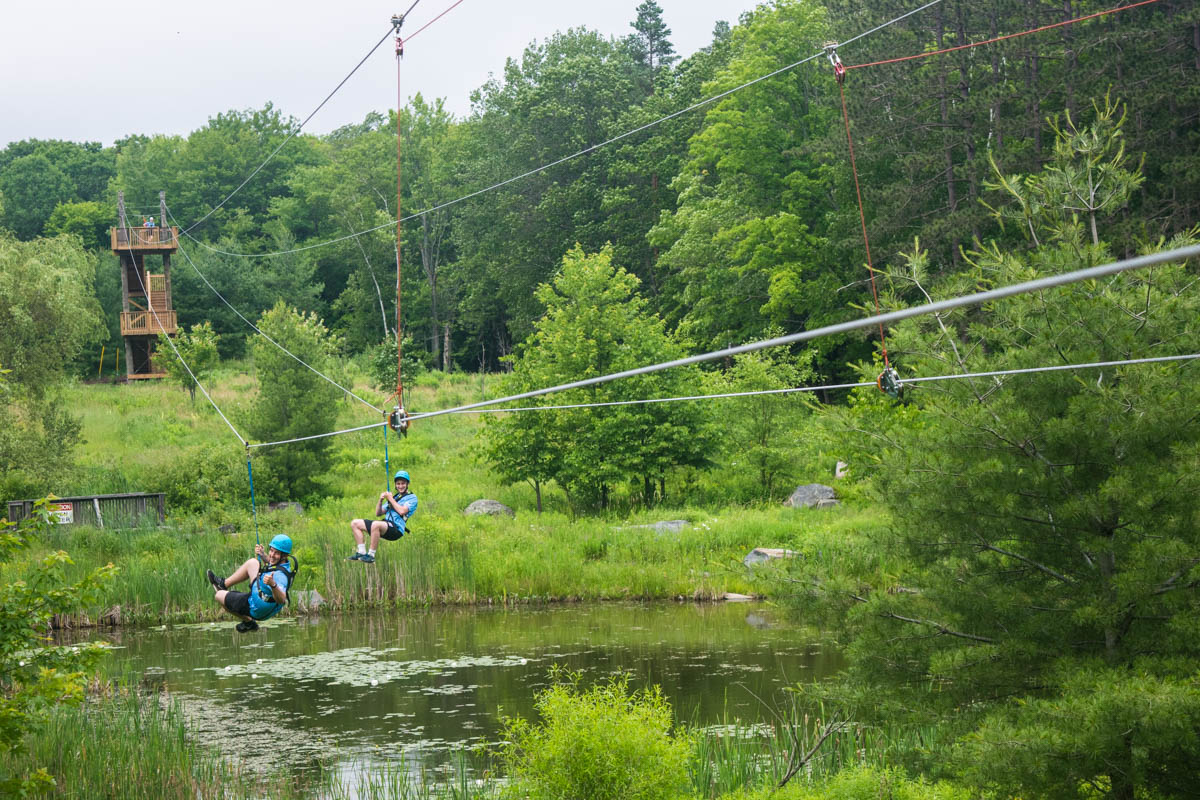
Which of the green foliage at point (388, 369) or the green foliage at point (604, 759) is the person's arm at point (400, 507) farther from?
the green foliage at point (388, 369)

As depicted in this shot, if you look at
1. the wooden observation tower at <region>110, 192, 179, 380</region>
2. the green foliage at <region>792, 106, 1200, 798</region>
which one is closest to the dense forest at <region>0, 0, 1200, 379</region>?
the wooden observation tower at <region>110, 192, 179, 380</region>

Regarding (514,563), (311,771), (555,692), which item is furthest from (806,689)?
(514,563)

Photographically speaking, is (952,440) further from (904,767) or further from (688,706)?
(688,706)

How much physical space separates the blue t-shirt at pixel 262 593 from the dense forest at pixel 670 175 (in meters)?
14.0

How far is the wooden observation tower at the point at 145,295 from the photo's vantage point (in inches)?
1813

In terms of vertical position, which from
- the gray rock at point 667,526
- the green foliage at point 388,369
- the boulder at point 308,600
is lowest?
the boulder at point 308,600

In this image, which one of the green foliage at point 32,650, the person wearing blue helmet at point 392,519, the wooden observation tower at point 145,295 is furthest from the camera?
the wooden observation tower at point 145,295

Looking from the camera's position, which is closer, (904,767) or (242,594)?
(904,767)

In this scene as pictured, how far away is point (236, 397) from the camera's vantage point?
4122 cm

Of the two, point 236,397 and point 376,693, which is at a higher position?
point 236,397

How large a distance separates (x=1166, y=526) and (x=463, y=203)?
53.2m

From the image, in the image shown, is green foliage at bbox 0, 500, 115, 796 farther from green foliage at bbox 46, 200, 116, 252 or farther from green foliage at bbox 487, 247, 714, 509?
green foliage at bbox 46, 200, 116, 252

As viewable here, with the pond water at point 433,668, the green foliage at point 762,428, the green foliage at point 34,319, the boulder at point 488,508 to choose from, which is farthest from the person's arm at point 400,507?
the green foliage at point 34,319

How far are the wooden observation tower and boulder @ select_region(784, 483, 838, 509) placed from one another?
27.4m
